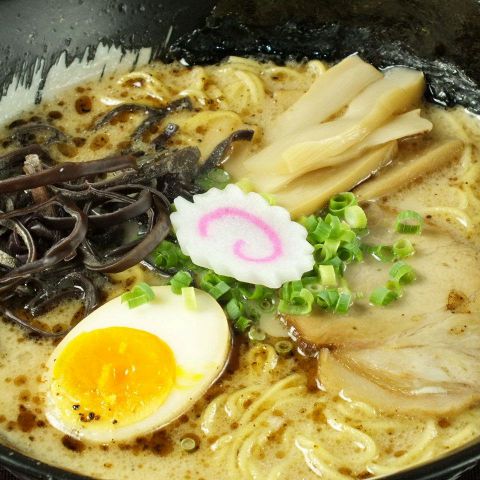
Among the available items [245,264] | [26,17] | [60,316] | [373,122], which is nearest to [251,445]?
[245,264]

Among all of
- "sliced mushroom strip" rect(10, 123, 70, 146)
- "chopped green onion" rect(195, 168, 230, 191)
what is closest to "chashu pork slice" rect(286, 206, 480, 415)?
"chopped green onion" rect(195, 168, 230, 191)

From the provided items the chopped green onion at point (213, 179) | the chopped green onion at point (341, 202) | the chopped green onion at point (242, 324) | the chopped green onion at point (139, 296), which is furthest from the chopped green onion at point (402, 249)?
the chopped green onion at point (139, 296)

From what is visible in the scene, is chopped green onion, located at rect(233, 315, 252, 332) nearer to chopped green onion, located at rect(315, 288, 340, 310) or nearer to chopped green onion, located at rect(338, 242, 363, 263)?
chopped green onion, located at rect(315, 288, 340, 310)

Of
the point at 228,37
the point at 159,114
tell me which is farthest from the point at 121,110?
the point at 228,37

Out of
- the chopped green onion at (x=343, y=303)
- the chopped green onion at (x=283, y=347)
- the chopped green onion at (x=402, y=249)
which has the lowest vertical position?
the chopped green onion at (x=283, y=347)

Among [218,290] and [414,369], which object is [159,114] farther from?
[414,369]

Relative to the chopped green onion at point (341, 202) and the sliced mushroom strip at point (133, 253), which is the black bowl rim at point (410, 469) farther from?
the chopped green onion at point (341, 202)
